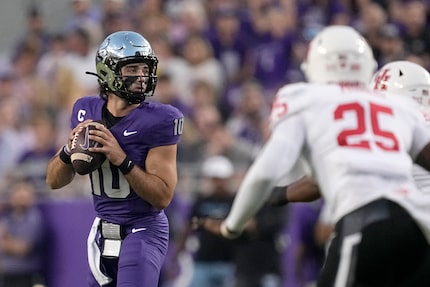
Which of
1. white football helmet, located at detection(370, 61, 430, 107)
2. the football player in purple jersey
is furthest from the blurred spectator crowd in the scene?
the football player in purple jersey

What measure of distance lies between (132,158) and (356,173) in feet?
5.00

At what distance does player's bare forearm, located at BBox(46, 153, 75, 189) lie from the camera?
20.5 ft

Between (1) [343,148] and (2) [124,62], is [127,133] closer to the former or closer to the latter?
(2) [124,62]

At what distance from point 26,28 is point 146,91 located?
27.6ft

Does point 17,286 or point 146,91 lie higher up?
point 146,91

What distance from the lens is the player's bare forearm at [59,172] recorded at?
625 cm

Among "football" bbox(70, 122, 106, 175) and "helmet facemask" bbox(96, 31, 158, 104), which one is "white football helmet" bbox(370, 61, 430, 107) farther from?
"football" bbox(70, 122, 106, 175)

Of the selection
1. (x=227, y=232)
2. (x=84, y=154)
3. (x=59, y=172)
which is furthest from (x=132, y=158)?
(x=227, y=232)

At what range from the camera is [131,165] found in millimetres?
5992

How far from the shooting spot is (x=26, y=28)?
14.3 metres

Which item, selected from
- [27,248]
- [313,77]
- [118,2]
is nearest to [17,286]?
[27,248]

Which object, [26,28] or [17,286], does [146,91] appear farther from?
[26,28]

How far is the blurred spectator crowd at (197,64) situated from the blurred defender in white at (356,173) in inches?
218

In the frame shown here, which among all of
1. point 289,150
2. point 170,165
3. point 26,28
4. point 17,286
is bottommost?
point 17,286
